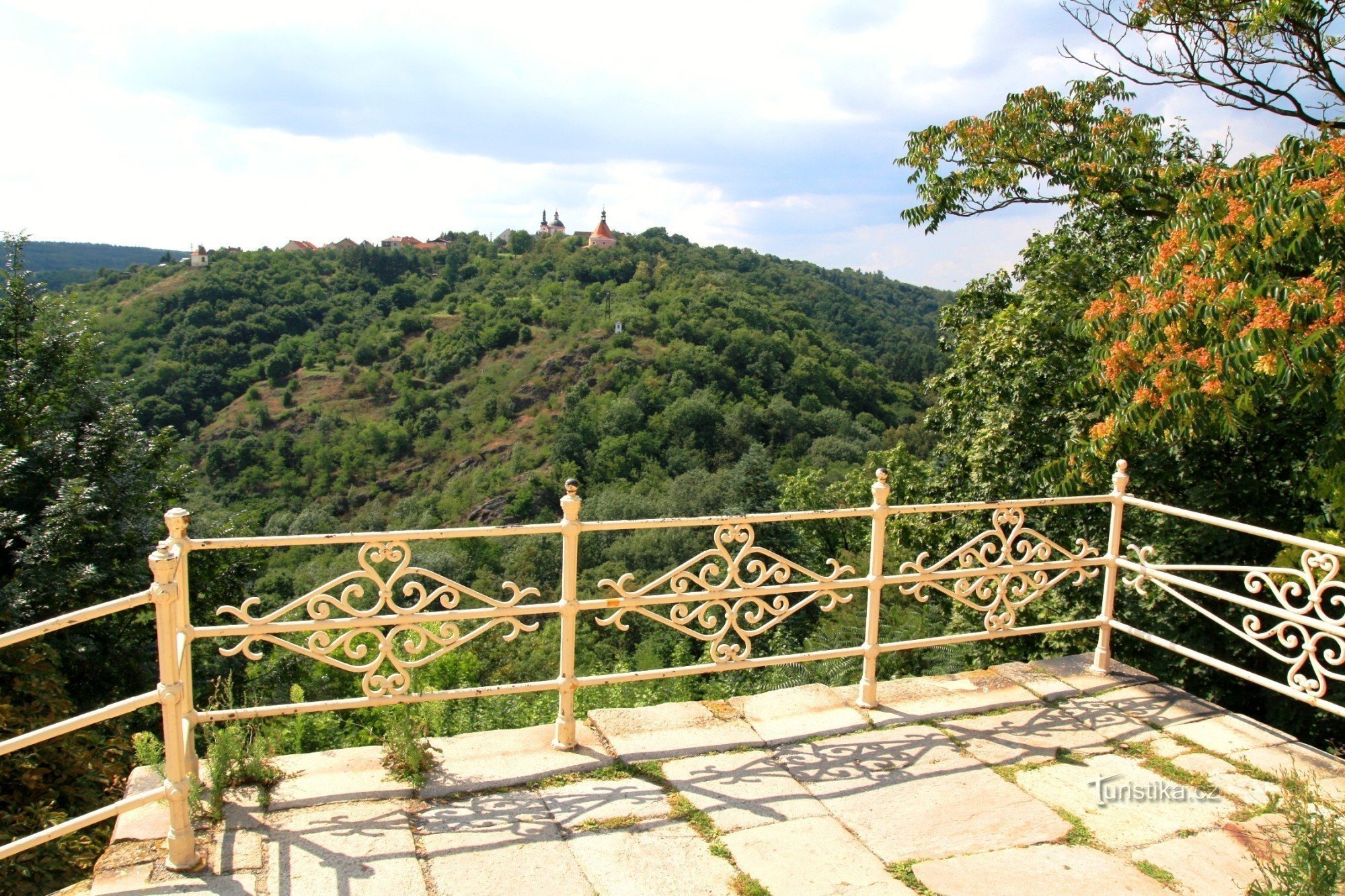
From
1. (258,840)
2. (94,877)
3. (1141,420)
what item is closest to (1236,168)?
(1141,420)

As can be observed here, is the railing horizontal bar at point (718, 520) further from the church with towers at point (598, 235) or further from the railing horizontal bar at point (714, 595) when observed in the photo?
the church with towers at point (598, 235)

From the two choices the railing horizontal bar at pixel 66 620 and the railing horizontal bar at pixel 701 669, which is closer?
the railing horizontal bar at pixel 66 620

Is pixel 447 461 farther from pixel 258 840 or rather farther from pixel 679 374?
pixel 258 840

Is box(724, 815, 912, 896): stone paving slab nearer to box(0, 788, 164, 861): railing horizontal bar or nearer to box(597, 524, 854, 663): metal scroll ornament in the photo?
box(597, 524, 854, 663): metal scroll ornament

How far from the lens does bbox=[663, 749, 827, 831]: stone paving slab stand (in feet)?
9.91

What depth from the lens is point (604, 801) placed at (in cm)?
308

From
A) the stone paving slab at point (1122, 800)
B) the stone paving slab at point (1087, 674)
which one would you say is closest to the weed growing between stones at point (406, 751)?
the stone paving slab at point (1122, 800)

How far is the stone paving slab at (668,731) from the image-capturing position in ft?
11.5

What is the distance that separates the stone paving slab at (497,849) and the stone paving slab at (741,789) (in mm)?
536

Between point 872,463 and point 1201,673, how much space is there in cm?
1119

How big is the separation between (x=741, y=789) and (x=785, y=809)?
20cm

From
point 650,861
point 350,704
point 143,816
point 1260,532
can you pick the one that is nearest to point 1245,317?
point 1260,532

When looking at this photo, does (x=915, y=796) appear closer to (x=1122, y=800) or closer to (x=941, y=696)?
(x=1122, y=800)

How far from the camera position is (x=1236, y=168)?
538 centimetres
